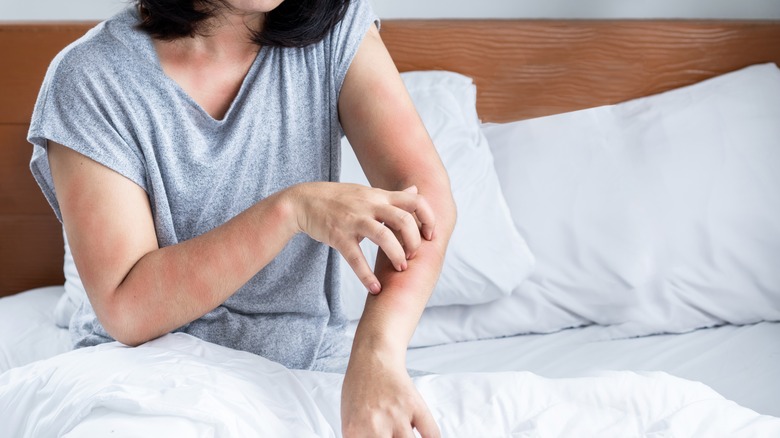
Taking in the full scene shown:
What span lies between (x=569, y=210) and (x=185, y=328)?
32.7 inches

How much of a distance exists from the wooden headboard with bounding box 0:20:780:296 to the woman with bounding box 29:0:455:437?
72 centimetres

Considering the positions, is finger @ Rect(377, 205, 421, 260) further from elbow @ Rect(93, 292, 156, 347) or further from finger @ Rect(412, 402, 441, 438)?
elbow @ Rect(93, 292, 156, 347)

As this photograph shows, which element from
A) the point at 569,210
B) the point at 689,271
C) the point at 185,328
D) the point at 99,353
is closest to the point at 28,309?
the point at 185,328

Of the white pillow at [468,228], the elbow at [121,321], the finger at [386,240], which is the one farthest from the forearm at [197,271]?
the white pillow at [468,228]

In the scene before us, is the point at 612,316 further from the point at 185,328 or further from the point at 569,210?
the point at 185,328

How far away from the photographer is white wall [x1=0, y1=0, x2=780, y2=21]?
202cm

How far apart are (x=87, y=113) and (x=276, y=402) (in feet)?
1.40

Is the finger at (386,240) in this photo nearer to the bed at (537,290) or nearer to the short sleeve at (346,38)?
the bed at (537,290)

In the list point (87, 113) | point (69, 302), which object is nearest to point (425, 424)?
point (87, 113)

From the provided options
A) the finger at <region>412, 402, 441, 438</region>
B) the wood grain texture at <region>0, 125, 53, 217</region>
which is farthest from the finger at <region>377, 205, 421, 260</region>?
the wood grain texture at <region>0, 125, 53, 217</region>

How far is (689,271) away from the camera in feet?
5.41

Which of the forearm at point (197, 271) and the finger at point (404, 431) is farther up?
the forearm at point (197, 271)

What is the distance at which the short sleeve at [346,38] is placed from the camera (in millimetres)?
1210

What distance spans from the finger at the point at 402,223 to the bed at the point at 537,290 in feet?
0.52
